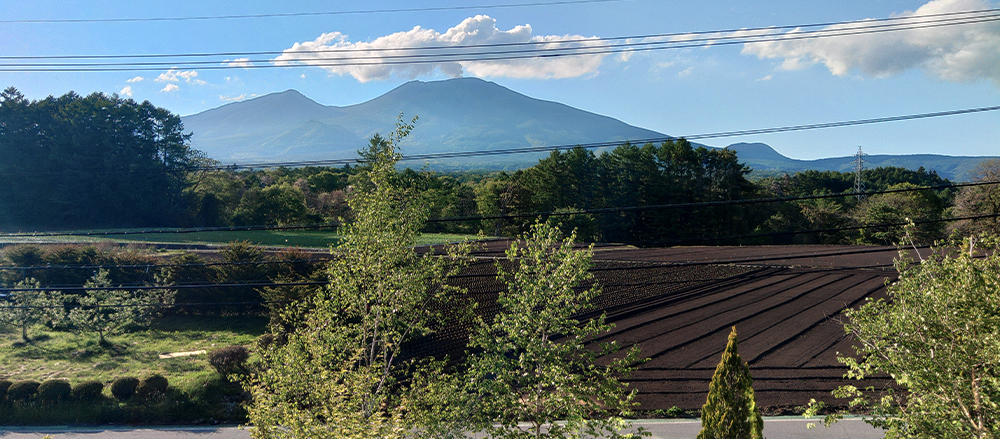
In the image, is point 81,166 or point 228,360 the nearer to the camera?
point 228,360

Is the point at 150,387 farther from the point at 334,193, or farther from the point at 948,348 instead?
the point at 334,193

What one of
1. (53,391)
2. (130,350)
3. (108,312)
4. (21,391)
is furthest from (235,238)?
(53,391)

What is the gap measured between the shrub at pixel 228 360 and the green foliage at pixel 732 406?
41.7ft

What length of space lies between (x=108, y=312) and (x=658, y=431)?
21.1 m

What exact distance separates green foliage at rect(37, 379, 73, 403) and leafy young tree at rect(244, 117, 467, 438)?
31.2 ft

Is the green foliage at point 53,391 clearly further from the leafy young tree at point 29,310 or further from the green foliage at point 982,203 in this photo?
the green foliage at point 982,203

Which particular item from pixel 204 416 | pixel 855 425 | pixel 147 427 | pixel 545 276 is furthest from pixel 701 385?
pixel 147 427

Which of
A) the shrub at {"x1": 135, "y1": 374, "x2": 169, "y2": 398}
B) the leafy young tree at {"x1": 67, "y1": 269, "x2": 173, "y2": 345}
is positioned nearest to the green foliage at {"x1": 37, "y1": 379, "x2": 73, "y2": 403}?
the shrub at {"x1": 135, "y1": 374, "x2": 169, "y2": 398}

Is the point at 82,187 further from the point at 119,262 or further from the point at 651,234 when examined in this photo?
the point at 651,234

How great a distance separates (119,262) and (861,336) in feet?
84.3

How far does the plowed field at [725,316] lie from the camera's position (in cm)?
1105

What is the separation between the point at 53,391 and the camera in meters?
12.9

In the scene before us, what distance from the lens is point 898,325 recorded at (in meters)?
5.21

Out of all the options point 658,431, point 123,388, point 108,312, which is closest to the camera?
point 658,431
